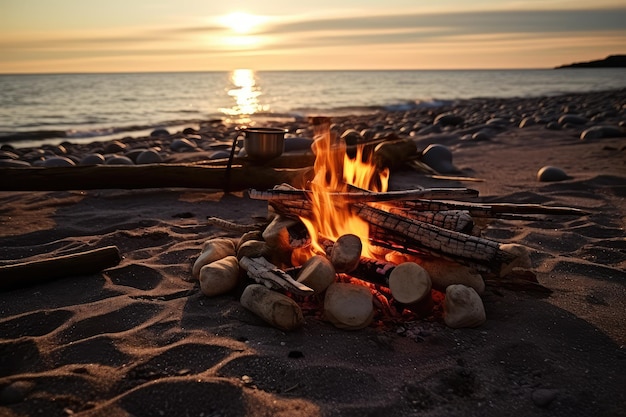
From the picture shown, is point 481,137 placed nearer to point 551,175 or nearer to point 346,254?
point 551,175

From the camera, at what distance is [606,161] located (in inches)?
332

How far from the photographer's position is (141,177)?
6477mm

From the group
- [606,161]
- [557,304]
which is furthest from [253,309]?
[606,161]

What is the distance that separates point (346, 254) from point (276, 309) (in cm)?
63

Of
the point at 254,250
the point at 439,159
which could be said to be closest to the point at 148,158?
the point at 439,159

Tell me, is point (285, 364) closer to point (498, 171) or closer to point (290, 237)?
point (290, 237)

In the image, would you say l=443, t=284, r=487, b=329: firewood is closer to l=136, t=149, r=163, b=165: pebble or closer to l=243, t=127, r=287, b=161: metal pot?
l=243, t=127, r=287, b=161: metal pot

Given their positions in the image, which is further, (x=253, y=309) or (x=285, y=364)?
(x=253, y=309)

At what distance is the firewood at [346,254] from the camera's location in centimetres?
319

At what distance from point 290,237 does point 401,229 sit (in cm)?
87

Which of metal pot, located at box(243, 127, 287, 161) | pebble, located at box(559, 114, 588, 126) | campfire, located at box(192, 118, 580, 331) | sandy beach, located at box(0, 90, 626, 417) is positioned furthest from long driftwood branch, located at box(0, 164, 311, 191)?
pebble, located at box(559, 114, 588, 126)

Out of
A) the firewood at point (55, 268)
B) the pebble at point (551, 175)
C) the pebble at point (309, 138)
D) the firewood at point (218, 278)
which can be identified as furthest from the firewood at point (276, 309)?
the pebble at point (309, 138)

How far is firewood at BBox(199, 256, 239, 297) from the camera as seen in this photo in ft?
11.0

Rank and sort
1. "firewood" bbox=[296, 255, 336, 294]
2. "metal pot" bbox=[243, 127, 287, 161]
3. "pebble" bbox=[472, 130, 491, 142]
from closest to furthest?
"firewood" bbox=[296, 255, 336, 294] < "metal pot" bbox=[243, 127, 287, 161] < "pebble" bbox=[472, 130, 491, 142]
